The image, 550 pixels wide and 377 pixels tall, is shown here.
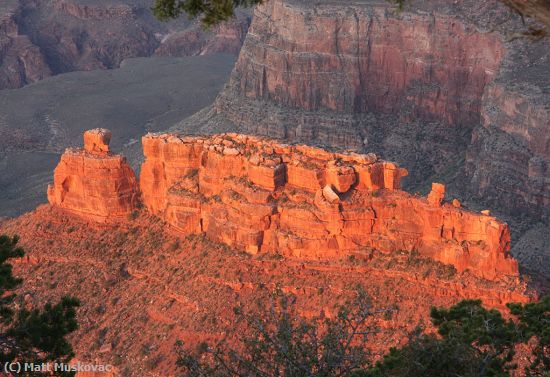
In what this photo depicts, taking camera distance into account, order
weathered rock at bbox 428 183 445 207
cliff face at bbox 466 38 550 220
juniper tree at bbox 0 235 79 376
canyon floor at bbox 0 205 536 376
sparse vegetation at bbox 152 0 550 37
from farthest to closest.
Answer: cliff face at bbox 466 38 550 220, weathered rock at bbox 428 183 445 207, canyon floor at bbox 0 205 536 376, juniper tree at bbox 0 235 79 376, sparse vegetation at bbox 152 0 550 37

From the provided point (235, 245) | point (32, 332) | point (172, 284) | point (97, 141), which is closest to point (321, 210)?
point (235, 245)

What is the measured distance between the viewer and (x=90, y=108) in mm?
122625

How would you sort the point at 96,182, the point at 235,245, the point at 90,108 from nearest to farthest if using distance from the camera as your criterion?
the point at 235,245 → the point at 96,182 → the point at 90,108

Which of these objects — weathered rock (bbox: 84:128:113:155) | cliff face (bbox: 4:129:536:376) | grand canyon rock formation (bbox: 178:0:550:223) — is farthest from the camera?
grand canyon rock formation (bbox: 178:0:550:223)

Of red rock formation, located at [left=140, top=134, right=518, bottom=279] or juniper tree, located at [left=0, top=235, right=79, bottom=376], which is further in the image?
red rock formation, located at [left=140, top=134, right=518, bottom=279]

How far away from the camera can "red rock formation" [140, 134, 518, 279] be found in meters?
37.1

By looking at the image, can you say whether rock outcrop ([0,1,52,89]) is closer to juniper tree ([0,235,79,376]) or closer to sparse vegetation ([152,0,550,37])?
juniper tree ([0,235,79,376])

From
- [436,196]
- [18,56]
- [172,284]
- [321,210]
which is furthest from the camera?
[18,56]

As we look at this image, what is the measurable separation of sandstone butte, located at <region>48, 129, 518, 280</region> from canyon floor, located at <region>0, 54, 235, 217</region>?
4354 cm

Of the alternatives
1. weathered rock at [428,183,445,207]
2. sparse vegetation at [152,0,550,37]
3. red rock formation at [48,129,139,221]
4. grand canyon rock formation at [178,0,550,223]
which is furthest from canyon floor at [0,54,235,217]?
sparse vegetation at [152,0,550,37]

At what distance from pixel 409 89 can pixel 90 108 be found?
161ft

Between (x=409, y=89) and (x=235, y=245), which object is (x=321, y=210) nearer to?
(x=235, y=245)

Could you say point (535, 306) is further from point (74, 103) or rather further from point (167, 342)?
→ point (74, 103)

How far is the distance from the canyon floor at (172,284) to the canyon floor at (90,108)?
41.1 meters
